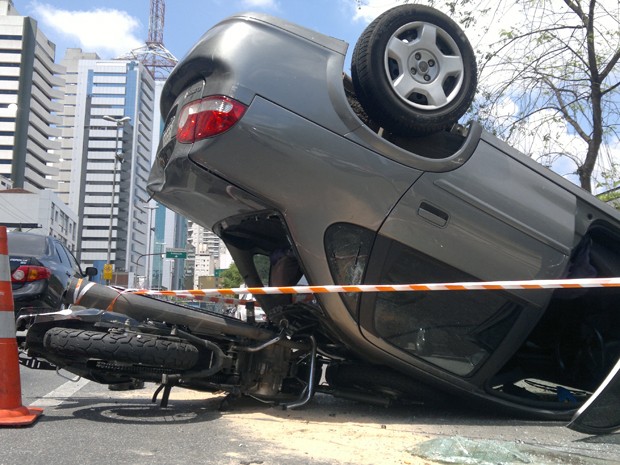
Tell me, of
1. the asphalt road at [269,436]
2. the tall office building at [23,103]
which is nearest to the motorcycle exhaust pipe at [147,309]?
the asphalt road at [269,436]

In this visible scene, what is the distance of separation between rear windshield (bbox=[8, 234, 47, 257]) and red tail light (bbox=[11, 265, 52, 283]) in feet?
1.13

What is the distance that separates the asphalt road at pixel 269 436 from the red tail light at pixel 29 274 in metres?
2.80

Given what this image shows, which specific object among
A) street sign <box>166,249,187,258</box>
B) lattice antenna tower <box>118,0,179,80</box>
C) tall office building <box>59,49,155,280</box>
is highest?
lattice antenna tower <box>118,0,179,80</box>

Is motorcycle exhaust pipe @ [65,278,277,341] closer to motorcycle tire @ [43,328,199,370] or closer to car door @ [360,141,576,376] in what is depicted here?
motorcycle tire @ [43,328,199,370]

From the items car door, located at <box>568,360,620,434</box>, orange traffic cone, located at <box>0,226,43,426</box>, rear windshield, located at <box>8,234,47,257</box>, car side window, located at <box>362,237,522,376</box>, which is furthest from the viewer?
rear windshield, located at <box>8,234,47,257</box>

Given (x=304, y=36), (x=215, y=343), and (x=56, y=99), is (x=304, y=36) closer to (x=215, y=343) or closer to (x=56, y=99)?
(x=215, y=343)

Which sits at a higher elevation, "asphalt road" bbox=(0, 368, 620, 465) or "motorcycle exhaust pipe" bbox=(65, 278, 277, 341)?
"motorcycle exhaust pipe" bbox=(65, 278, 277, 341)

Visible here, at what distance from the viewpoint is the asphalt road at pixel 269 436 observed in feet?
9.92

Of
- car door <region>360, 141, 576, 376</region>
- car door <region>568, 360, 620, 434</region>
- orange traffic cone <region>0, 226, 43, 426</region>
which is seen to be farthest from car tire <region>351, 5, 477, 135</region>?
orange traffic cone <region>0, 226, 43, 426</region>

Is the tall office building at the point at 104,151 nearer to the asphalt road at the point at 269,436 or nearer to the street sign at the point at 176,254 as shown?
the street sign at the point at 176,254

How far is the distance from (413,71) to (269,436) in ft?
8.46

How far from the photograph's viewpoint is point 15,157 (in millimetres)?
119812

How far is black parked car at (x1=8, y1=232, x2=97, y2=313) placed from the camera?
7.25 meters

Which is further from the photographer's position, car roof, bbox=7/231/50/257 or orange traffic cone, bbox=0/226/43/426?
car roof, bbox=7/231/50/257
